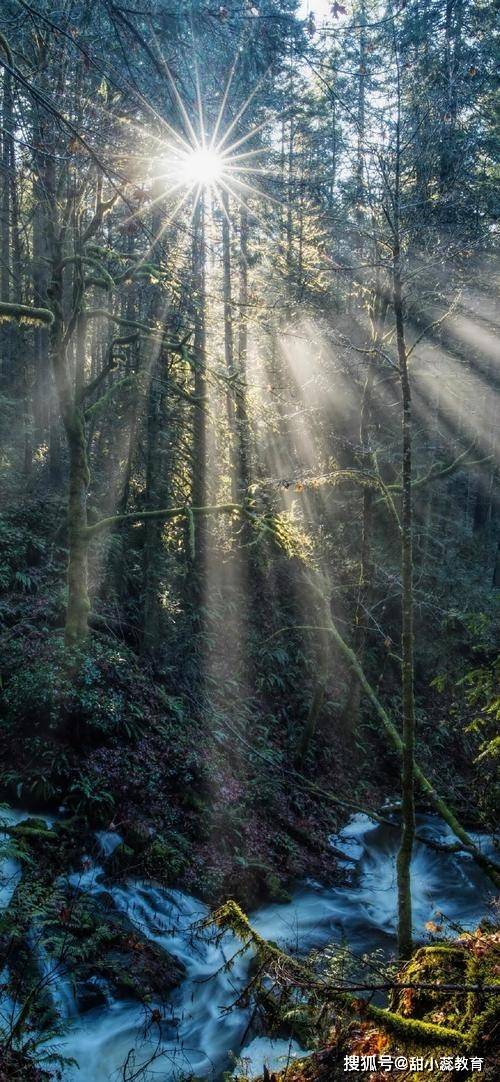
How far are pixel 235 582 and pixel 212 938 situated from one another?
13.2 m

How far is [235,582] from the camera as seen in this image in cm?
1756

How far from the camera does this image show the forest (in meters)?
3.95

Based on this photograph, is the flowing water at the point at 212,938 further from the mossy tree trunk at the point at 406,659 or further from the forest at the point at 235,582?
the mossy tree trunk at the point at 406,659

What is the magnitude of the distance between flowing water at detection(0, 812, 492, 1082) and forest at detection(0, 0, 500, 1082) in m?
0.05

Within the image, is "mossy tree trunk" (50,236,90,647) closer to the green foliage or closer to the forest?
the forest

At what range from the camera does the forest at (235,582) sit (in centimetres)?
395

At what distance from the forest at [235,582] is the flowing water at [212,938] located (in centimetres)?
5

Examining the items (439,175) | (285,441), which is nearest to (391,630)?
(285,441)
